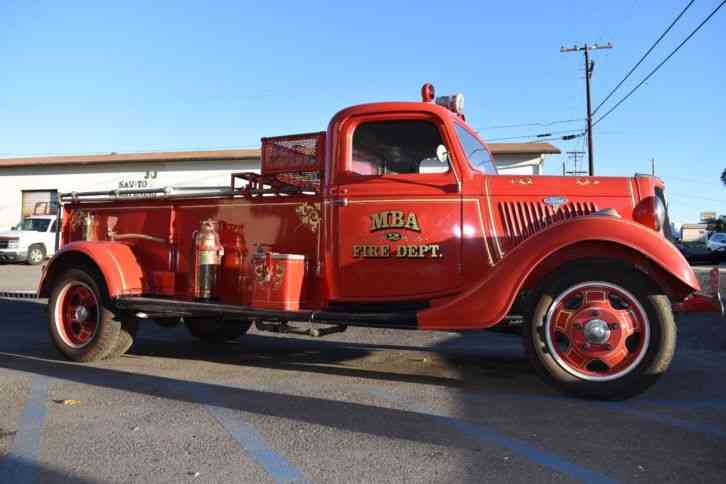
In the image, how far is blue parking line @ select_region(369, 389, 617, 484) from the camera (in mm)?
2925

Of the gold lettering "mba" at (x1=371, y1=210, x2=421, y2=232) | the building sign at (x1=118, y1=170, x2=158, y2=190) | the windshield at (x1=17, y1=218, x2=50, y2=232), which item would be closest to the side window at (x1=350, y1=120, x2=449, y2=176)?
the gold lettering "mba" at (x1=371, y1=210, x2=421, y2=232)

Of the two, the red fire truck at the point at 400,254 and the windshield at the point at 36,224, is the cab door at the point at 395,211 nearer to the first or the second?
the red fire truck at the point at 400,254

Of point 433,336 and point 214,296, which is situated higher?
point 214,296

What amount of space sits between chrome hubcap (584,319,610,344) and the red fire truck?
0.01 m

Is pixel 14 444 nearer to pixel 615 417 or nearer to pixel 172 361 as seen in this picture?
pixel 172 361

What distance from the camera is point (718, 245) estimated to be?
24.6 metres

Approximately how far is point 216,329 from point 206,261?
187 centimetres

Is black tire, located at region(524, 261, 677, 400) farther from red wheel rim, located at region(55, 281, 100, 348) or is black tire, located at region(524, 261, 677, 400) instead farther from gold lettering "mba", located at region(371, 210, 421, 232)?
red wheel rim, located at region(55, 281, 100, 348)

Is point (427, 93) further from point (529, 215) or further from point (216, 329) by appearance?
point (216, 329)

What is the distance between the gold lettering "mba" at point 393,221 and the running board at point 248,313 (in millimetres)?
695

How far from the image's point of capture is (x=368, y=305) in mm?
5125

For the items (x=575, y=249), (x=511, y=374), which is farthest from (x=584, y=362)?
(x=511, y=374)

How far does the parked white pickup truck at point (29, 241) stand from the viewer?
21750 millimetres

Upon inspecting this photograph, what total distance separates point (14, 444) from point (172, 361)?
259 cm
